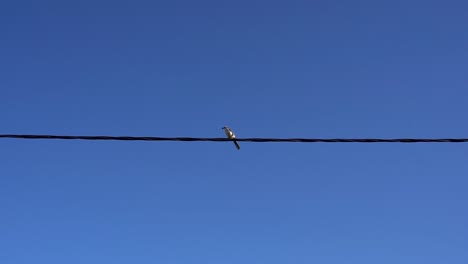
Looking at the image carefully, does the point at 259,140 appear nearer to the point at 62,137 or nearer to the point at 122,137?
the point at 122,137

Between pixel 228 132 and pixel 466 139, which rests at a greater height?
pixel 228 132

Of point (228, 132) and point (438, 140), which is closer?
point (438, 140)

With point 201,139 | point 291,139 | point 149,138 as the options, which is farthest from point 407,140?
point 149,138

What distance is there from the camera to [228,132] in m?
18.7

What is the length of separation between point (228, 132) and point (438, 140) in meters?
11.4

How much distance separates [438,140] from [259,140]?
108 inches

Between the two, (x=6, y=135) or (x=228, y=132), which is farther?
(x=228, y=132)

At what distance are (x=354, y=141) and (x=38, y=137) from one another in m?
4.85

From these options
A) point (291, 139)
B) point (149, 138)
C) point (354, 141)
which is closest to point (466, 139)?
point (354, 141)

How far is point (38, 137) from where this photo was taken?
7.78 metres

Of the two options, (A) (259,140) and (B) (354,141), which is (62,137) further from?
(B) (354,141)

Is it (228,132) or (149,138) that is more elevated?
(228,132)

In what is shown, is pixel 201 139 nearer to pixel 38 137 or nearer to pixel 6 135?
pixel 38 137

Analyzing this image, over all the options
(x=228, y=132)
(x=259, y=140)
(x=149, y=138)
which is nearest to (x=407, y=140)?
(x=259, y=140)
